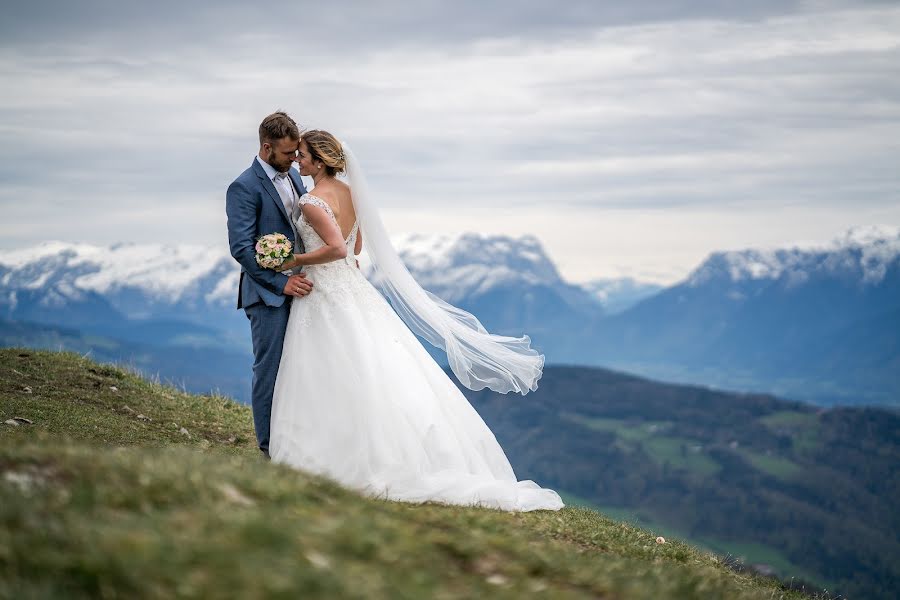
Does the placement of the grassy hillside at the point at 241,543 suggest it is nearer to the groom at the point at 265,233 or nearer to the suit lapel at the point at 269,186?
the groom at the point at 265,233

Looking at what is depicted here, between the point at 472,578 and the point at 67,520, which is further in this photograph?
the point at 472,578

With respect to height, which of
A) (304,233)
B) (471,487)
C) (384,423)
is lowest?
(471,487)

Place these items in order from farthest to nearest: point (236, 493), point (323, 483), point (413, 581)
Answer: point (323, 483), point (236, 493), point (413, 581)

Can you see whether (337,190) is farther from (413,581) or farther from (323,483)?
(413,581)

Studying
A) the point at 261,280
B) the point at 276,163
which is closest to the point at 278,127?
the point at 276,163

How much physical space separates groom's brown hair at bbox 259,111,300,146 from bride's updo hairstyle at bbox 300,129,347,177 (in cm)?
24

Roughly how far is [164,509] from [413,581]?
225cm

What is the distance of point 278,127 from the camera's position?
13.9 metres

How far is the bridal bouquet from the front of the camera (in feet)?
44.5

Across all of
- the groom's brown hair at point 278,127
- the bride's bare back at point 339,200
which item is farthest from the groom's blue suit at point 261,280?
the bride's bare back at point 339,200

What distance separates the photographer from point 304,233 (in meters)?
14.5

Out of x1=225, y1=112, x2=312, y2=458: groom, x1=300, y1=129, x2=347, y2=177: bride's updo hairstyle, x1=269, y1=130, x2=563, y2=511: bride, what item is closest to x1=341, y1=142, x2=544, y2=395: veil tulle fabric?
x1=269, y1=130, x2=563, y2=511: bride

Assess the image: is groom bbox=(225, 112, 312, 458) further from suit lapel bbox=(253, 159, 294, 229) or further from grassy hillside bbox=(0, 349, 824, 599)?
grassy hillside bbox=(0, 349, 824, 599)

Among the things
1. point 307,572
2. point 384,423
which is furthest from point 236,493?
point 384,423
